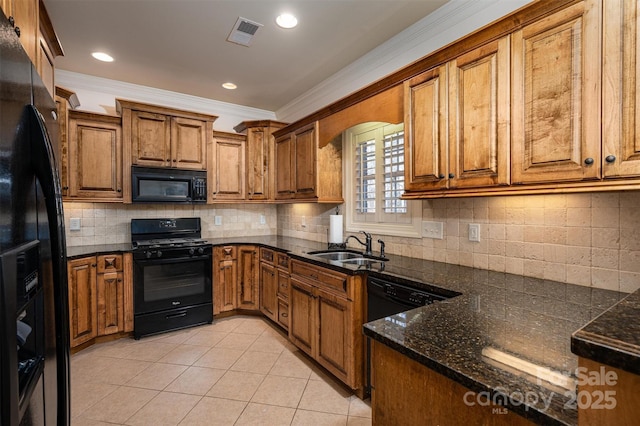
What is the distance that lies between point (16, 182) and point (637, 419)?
1.29 meters

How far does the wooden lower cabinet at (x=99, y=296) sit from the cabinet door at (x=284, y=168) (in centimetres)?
177

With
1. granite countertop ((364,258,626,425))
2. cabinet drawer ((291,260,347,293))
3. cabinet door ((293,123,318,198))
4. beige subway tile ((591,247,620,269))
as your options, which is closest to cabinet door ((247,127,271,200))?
cabinet door ((293,123,318,198))

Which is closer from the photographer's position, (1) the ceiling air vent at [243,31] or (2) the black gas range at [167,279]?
(1) the ceiling air vent at [243,31]

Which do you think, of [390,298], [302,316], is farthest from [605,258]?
[302,316]

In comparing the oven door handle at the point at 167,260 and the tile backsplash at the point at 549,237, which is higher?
the tile backsplash at the point at 549,237

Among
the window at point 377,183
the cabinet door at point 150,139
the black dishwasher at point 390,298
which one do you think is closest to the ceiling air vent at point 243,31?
the window at point 377,183

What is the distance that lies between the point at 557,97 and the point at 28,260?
1.95m

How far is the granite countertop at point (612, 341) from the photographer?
1.72 feet

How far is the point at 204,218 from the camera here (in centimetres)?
410

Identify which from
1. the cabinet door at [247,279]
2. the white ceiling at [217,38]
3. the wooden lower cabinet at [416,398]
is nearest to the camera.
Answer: the wooden lower cabinet at [416,398]

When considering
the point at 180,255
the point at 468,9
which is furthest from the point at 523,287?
the point at 180,255

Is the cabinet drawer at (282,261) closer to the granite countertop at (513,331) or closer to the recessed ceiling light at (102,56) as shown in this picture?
the granite countertop at (513,331)

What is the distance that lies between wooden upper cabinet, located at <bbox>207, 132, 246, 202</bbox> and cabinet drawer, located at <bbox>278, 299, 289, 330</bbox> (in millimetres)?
1571

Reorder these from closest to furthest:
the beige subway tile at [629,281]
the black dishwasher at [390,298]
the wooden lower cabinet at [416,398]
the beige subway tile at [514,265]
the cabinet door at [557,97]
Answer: the wooden lower cabinet at [416,398] < the cabinet door at [557,97] < the beige subway tile at [629,281] < the black dishwasher at [390,298] < the beige subway tile at [514,265]
